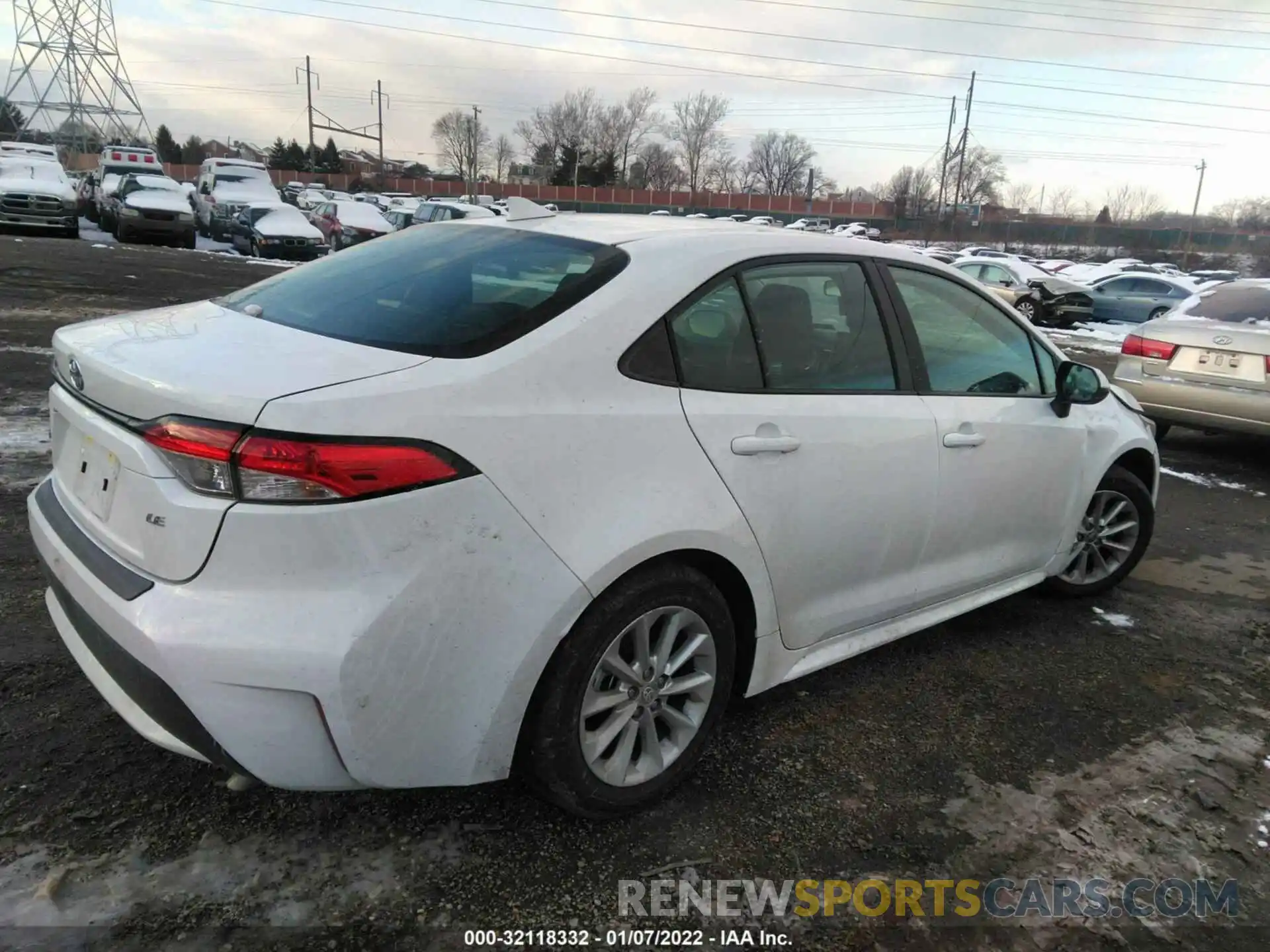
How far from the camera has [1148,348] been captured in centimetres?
751

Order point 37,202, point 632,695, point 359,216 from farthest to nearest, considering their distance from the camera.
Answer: point 359,216
point 37,202
point 632,695

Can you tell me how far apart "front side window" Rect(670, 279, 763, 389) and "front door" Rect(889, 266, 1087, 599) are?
0.81 m

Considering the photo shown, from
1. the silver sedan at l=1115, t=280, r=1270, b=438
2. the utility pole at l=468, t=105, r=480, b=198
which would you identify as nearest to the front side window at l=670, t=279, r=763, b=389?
the silver sedan at l=1115, t=280, r=1270, b=438

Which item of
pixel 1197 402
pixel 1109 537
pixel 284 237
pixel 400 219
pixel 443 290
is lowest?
pixel 1109 537

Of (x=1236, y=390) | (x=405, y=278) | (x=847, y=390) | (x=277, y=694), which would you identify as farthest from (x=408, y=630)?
(x=1236, y=390)

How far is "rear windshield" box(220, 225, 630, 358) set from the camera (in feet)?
7.56

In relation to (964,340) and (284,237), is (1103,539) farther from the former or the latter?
(284,237)

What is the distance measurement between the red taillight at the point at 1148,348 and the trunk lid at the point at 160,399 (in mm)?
7220

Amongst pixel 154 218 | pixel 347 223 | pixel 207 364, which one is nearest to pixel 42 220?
pixel 154 218

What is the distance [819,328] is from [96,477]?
7.07 ft

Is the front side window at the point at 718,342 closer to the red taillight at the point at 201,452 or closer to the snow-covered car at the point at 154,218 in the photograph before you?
the red taillight at the point at 201,452

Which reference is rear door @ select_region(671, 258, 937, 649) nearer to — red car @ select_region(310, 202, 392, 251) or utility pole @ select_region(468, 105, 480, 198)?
red car @ select_region(310, 202, 392, 251)

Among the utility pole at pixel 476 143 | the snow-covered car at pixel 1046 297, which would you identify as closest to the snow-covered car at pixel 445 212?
the snow-covered car at pixel 1046 297

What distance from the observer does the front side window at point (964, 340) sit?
3.28 meters
